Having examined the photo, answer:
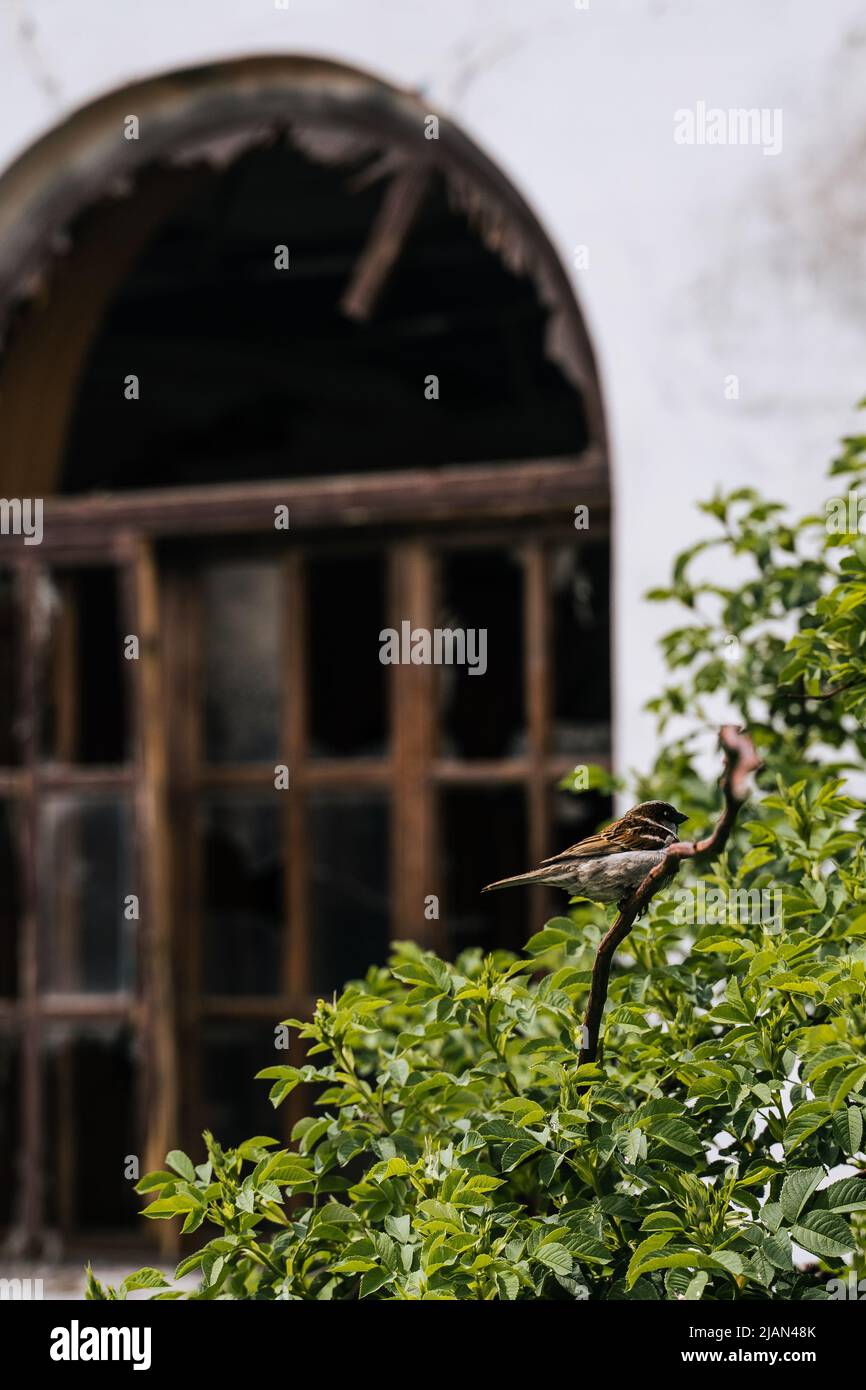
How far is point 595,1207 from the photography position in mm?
1516

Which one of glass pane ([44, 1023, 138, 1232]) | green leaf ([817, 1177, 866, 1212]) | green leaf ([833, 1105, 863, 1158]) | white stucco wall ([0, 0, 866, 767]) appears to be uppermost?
white stucco wall ([0, 0, 866, 767])

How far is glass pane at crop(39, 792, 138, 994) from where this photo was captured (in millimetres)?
3992

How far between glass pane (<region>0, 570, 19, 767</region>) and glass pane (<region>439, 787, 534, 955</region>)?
1.11 meters

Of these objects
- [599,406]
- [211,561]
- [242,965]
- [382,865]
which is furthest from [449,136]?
[242,965]

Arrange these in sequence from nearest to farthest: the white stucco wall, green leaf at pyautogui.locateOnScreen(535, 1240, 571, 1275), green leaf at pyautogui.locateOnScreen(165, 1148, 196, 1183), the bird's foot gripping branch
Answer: the bird's foot gripping branch → green leaf at pyautogui.locateOnScreen(535, 1240, 571, 1275) → green leaf at pyautogui.locateOnScreen(165, 1148, 196, 1183) → the white stucco wall

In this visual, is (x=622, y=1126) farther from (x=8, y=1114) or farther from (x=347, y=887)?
(x=8, y=1114)

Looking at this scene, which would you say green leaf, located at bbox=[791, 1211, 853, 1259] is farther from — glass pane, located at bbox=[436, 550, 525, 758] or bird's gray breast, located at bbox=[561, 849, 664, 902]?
glass pane, located at bbox=[436, 550, 525, 758]

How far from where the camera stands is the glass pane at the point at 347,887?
153 inches

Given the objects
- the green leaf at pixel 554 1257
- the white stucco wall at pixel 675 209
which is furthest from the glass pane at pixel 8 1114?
the green leaf at pixel 554 1257

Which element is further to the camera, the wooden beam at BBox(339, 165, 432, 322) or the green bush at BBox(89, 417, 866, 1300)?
the wooden beam at BBox(339, 165, 432, 322)

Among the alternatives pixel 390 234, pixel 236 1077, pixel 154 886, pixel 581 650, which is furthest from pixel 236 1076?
pixel 390 234

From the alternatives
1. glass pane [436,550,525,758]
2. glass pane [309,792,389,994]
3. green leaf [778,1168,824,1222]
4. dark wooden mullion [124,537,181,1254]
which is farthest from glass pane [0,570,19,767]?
green leaf [778,1168,824,1222]

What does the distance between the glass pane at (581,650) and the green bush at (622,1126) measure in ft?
6.12
